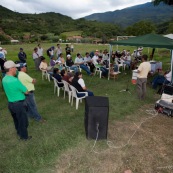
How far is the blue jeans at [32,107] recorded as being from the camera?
4.96 metres

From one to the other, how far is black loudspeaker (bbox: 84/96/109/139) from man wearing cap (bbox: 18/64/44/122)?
1.43 meters

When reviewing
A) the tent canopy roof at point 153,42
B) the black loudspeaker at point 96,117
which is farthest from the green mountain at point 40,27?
the black loudspeaker at point 96,117

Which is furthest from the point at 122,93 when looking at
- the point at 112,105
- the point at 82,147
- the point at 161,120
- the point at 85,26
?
the point at 85,26

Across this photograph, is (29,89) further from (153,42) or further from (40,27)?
(40,27)

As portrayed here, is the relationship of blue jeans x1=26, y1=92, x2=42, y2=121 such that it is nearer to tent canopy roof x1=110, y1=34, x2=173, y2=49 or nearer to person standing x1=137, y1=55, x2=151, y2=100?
person standing x1=137, y1=55, x2=151, y2=100

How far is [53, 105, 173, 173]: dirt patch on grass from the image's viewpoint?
11.9 feet

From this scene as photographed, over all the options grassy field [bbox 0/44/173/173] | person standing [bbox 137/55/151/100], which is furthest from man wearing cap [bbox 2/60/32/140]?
person standing [bbox 137/55/151/100]

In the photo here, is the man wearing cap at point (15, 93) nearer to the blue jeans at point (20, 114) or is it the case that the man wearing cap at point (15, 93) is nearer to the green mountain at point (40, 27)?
the blue jeans at point (20, 114)

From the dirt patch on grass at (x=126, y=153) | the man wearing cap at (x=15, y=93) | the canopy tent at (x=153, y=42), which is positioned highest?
the canopy tent at (x=153, y=42)

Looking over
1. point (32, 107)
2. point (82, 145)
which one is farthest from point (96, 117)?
point (32, 107)

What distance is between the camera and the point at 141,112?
6152 millimetres

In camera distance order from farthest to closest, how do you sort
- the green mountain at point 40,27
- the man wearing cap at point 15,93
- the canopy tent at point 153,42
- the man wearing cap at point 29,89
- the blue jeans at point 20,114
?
the green mountain at point 40,27
the canopy tent at point 153,42
the man wearing cap at point 29,89
the blue jeans at point 20,114
the man wearing cap at point 15,93

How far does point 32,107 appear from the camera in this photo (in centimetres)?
516

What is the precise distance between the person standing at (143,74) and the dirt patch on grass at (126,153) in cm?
207
